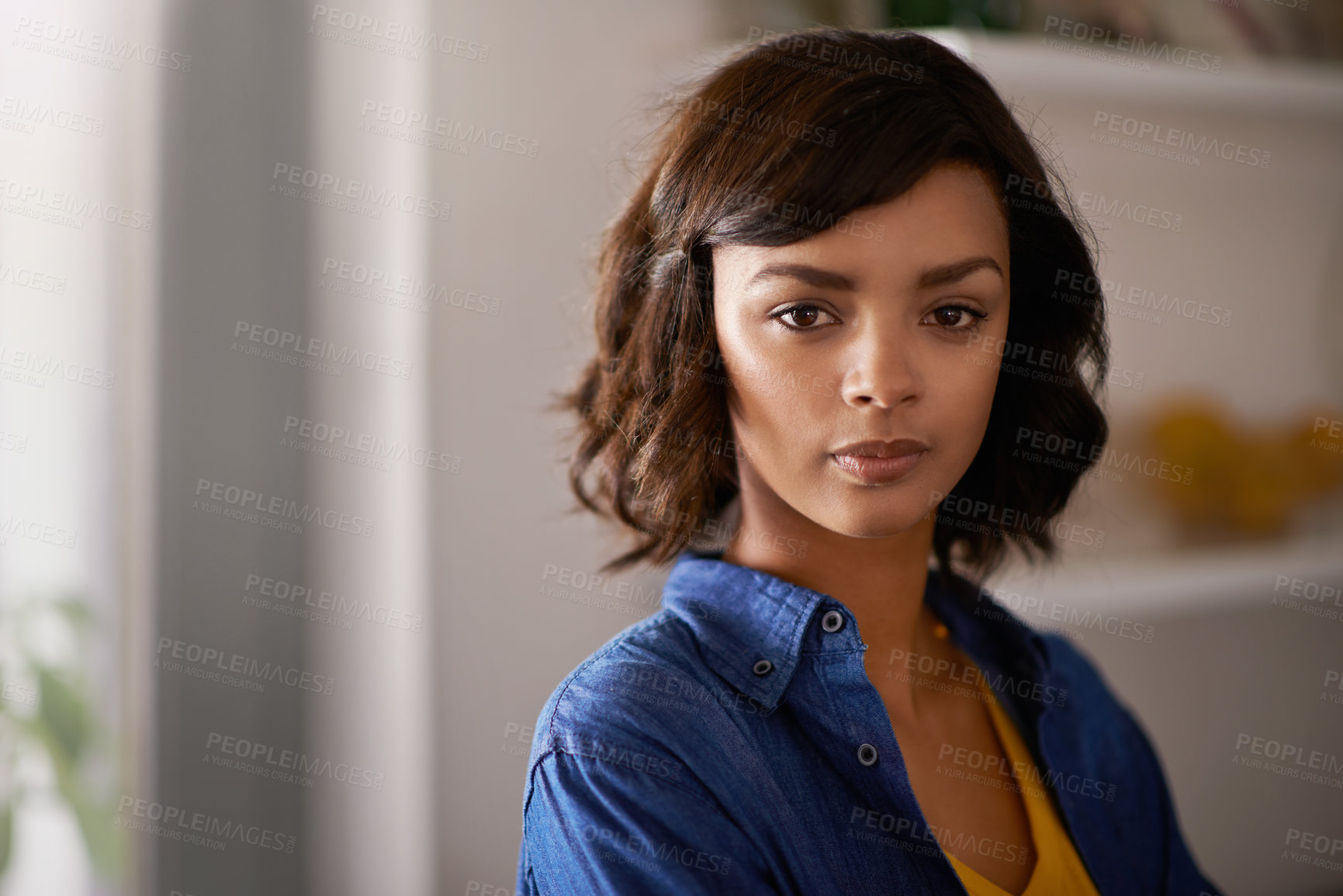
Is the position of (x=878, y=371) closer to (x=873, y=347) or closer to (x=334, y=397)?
(x=873, y=347)

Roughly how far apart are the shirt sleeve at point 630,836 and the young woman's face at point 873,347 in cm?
22

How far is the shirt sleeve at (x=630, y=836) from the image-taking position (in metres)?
0.60

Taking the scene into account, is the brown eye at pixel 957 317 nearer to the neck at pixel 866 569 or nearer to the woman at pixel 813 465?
the woman at pixel 813 465

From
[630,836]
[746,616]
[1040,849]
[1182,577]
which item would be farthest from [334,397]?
[1182,577]

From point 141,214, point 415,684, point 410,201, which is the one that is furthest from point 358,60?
point 415,684

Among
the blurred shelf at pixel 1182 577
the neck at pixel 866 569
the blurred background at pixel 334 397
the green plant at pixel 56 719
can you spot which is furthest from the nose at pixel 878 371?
the green plant at pixel 56 719

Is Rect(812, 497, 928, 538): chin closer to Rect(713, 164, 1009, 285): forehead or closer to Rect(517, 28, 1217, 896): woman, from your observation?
Rect(517, 28, 1217, 896): woman

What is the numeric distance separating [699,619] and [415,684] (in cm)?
53

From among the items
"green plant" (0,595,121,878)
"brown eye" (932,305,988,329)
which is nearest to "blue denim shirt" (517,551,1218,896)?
"brown eye" (932,305,988,329)

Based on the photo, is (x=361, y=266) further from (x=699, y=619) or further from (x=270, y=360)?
(x=699, y=619)

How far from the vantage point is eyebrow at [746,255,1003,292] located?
2.18 ft

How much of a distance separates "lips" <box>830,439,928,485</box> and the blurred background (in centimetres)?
40

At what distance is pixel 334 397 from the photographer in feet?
3.97

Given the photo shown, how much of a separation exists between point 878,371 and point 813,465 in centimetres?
8
